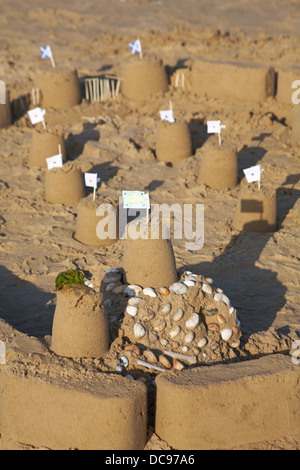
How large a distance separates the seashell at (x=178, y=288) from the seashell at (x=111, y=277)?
45cm

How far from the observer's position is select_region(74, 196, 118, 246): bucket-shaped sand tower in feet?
22.7

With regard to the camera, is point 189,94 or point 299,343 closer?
point 299,343

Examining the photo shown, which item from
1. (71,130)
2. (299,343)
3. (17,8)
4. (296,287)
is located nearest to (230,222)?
(296,287)

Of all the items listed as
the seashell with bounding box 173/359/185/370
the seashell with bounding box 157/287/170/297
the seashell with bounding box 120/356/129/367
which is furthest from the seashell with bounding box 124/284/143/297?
the seashell with bounding box 173/359/185/370

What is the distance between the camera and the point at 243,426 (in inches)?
168

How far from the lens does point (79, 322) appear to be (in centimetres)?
459

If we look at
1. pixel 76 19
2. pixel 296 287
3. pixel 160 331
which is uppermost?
pixel 76 19

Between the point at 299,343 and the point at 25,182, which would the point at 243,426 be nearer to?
the point at 299,343

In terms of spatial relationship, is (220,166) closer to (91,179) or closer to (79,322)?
(91,179)

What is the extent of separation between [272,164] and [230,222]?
1570 mm

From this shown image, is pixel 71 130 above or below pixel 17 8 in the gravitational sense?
below

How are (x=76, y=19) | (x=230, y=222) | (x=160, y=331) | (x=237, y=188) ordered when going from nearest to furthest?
(x=160, y=331) → (x=230, y=222) → (x=237, y=188) → (x=76, y=19)

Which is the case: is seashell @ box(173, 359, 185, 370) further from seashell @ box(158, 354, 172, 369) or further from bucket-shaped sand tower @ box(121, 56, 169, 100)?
bucket-shaped sand tower @ box(121, 56, 169, 100)
